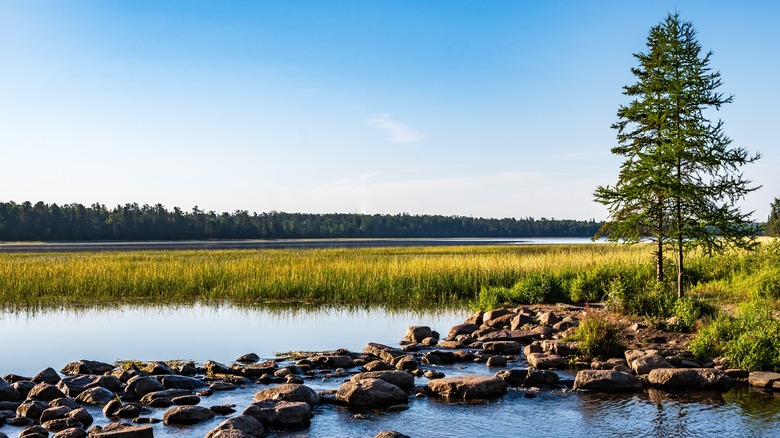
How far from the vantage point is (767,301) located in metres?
19.5

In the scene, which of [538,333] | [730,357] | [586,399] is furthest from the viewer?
[538,333]

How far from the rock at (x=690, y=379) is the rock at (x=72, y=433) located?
9.84m

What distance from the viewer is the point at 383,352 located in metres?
16.0

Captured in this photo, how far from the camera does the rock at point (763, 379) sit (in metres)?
12.8

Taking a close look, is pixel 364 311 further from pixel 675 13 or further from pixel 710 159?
pixel 675 13

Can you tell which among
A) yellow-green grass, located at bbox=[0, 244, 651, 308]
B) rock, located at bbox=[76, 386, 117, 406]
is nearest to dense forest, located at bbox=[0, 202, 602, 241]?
yellow-green grass, located at bbox=[0, 244, 651, 308]

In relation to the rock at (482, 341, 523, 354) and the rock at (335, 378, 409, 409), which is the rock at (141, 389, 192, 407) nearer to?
the rock at (335, 378, 409, 409)

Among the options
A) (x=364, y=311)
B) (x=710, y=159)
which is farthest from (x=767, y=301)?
(x=364, y=311)

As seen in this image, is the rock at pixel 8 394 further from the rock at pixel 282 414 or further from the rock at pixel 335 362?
the rock at pixel 335 362

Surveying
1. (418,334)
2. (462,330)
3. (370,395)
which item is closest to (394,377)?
(370,395)

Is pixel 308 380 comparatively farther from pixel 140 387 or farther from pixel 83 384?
pixel 83 384

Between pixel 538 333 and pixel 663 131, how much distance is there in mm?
7535

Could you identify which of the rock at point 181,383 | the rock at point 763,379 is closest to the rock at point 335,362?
the rock at point 181,383

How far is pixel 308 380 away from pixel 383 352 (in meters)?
2.56
